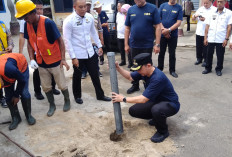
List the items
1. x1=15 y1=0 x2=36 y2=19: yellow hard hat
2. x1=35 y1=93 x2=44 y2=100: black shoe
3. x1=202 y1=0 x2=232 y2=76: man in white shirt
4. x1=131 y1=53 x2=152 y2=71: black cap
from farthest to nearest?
x1=202 y1=0 x2=232 y2=76: man in white shirt, x1=35 y1=93 x2=44 y2=100: black shoe, x1=15 y1=0 x2=36 y2=19: yellow hard hat, x1=131 y1=53 x2=152 y2=71: black cap

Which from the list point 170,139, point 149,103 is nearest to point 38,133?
point 149,103

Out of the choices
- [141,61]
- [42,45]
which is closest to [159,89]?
[141,61]

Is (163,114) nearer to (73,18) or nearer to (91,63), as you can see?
(91,63)

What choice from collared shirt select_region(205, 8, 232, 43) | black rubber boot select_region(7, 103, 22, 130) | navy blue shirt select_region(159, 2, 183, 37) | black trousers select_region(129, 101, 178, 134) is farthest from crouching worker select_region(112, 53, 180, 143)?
collared shirt select_region(205, 8, 232, 43)

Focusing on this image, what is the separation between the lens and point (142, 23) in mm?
4582

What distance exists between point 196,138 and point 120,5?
4.75m

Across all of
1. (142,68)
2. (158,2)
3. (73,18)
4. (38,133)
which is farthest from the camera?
(158,2)

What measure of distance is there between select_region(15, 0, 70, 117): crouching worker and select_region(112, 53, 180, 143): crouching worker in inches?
46.1

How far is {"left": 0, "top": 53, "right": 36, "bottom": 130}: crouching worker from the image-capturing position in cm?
307

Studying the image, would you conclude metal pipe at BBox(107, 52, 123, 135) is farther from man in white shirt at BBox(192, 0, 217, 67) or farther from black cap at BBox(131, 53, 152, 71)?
man in white shirt at BBox(192, 0, 217, 67)

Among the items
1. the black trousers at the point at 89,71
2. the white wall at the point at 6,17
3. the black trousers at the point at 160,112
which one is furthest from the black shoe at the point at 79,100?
the white wall at the point at 6,17

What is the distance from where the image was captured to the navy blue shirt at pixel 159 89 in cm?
289

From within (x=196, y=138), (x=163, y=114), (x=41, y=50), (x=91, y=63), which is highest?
(x=41, y=50)

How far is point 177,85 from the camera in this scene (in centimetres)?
518
